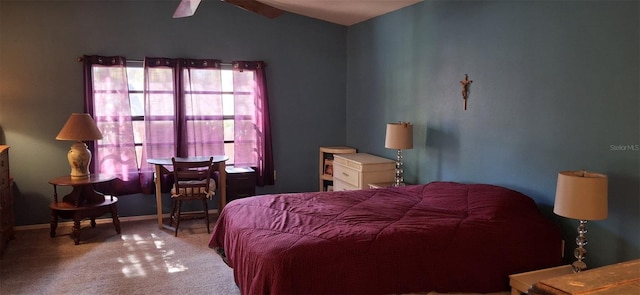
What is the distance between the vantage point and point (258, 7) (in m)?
4.70

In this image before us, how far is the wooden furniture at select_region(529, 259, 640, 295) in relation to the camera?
81 centimetres

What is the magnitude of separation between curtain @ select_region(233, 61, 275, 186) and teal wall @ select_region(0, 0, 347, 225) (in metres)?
0.15

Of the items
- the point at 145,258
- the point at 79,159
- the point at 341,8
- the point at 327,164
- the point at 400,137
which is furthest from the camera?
the point at 327,164

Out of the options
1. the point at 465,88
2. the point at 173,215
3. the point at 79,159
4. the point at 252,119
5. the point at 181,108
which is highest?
the point at 465,88

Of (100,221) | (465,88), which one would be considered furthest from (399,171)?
(100,221)

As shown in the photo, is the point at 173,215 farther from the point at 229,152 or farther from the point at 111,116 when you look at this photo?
the point at 111,116

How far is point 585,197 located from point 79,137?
4.10 metres

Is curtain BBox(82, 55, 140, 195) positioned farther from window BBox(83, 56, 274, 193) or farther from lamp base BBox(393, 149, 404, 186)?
lamp base BBox(393, 149, 404, 186)

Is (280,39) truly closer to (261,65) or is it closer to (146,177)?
(261,65)

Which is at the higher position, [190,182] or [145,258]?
[190,182]

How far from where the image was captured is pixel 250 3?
4605mm

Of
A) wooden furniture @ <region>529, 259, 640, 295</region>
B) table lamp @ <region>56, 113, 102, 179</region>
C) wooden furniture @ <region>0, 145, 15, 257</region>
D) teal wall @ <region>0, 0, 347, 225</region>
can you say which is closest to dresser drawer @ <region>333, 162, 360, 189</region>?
teal wall @ <region>0, 0, 347, 225</region>

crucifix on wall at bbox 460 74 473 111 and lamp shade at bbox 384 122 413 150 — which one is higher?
crucifix on wall at bbox 460 74 473 111

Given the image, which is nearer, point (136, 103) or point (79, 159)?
point (79, 159)
